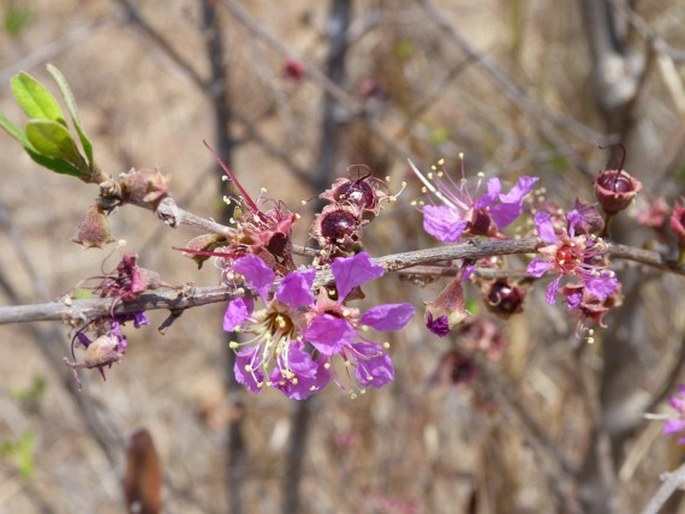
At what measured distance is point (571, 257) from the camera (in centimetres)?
121

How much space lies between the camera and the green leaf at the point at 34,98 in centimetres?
111

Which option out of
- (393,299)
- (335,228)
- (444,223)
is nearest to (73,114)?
(335,228)

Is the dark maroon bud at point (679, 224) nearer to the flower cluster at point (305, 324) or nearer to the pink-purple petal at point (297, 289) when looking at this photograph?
the flower cluster at point (305, 324)

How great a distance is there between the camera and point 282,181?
20.7 ft

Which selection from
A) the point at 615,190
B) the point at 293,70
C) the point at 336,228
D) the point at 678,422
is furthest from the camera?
the point at 293,70

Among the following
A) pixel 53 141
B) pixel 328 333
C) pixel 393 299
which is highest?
pixel 53 141

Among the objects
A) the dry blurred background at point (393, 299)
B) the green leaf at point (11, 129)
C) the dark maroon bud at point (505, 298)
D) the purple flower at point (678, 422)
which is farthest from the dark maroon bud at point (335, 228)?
the purple flower at point (678, 422)

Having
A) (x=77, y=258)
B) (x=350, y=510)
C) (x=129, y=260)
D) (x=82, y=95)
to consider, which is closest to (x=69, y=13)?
(x=82, y=95)

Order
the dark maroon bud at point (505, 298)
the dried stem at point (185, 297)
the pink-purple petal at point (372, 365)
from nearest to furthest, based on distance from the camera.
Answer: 1. the dried stem at point (185, 297)
2. the pink-purple petal at point (372, 365)
3. the dark maroon bud at point (505, 298)

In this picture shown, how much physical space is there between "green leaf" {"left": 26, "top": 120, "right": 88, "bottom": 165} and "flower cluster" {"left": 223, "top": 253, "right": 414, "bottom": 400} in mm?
281

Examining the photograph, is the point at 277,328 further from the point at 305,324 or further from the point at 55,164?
the point at 55,164

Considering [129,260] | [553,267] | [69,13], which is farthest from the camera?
[69,13]

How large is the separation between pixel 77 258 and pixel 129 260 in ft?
18.0

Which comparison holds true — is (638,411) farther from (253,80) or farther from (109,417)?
(253,80)
